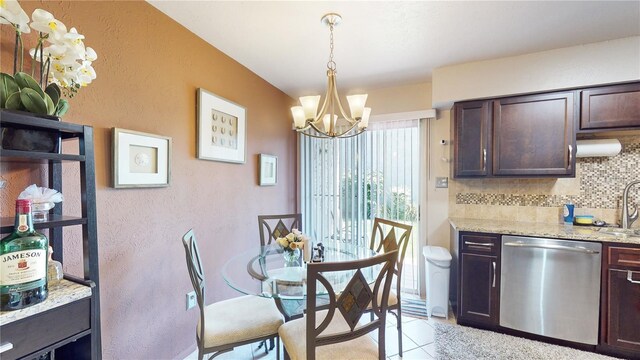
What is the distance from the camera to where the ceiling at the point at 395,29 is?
1841mm

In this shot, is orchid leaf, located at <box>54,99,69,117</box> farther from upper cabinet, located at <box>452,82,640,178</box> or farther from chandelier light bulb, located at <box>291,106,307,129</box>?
upper cabinet, located at <box>452,82,640,178</box>

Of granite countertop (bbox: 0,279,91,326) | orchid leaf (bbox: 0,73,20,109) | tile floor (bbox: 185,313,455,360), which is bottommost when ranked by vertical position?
tile floor (bbox: 185,313,455,360)

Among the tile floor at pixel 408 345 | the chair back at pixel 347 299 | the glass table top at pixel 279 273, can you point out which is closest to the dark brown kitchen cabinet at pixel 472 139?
the glass table top at pixel 279 273

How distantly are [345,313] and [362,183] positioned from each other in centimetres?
229

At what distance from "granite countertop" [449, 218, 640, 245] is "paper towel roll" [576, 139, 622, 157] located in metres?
0.68

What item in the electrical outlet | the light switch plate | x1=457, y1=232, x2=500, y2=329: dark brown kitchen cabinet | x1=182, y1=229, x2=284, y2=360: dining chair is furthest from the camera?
the light switch plate

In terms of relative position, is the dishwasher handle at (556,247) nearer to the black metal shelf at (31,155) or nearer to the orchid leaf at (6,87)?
the black metal shelf at (31,155)

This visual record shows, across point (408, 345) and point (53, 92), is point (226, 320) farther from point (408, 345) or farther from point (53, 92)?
point (408, 345)

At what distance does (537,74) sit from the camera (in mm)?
2512

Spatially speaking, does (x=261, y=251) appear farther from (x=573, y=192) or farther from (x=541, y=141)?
(x=573, y=192)

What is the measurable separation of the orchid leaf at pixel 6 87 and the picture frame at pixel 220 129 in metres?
1.20

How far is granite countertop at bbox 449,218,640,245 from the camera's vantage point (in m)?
2.13

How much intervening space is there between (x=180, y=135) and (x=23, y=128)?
111 cm

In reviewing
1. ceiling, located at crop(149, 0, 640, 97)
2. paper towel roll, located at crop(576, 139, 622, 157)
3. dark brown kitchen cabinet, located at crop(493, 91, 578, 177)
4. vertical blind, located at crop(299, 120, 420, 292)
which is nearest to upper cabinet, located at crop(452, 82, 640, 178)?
dark brown kitchen cabinet, located at crop(493, 91, 578, 177)
